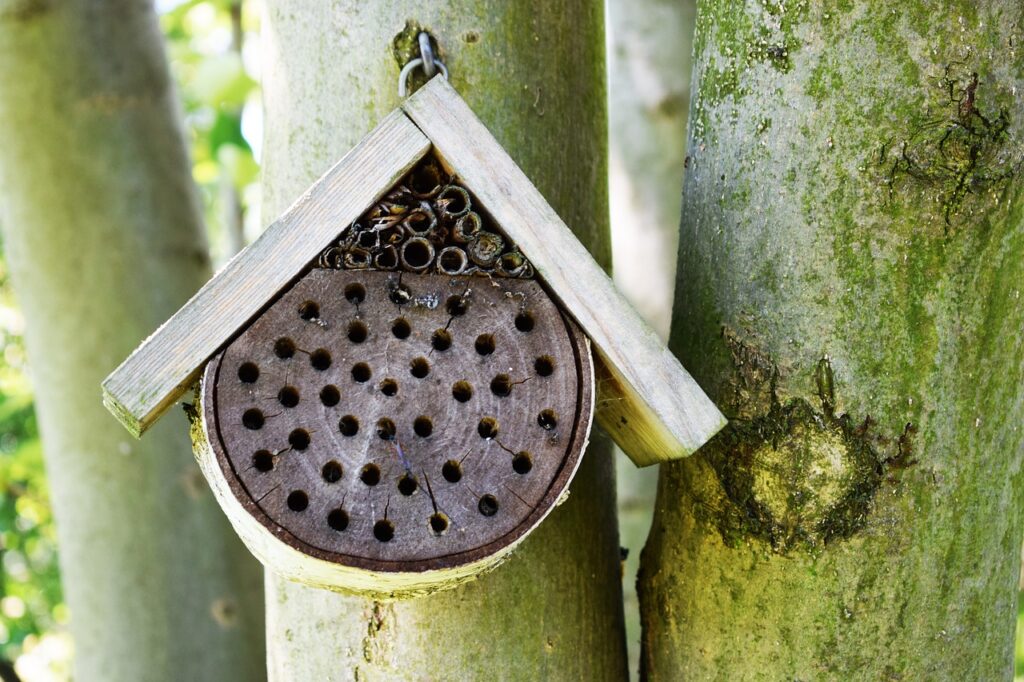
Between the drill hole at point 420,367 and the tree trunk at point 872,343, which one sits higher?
the drill hole at point 420,367

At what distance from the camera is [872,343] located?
142cm

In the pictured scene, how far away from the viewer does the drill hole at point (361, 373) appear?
1324 millimetres

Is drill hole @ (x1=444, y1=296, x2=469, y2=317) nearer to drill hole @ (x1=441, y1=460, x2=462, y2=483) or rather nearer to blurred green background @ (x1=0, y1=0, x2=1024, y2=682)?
drill hole @ (x1=441, y1=460, x2=462, y2=483)

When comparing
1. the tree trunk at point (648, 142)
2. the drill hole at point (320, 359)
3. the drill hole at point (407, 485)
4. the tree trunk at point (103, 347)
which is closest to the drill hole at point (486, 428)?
the drill hole at point (407, 485)

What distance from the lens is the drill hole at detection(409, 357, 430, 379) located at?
1.34 m

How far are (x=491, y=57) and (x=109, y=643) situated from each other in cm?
198

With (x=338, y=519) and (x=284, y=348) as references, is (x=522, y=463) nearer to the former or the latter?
(x=338, y=519)

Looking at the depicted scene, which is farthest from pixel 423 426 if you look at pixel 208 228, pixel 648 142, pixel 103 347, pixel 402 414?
pixel 208 228

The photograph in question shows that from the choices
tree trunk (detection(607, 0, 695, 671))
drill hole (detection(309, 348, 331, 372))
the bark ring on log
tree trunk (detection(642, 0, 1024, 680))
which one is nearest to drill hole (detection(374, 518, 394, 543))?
the bark ring on log

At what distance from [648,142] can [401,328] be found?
2324mm

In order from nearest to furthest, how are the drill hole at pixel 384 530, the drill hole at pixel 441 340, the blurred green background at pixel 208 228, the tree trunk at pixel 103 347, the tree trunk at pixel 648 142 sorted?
the drill hole at pixel 384 530
the drill hole at pixel 441 340
the tree trunk at pixel 103 347
the tree trunk at pixel 648 142
the blurred green background at pixel 208 228

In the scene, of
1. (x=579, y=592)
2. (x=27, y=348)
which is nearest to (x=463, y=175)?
(x=579, y=592)

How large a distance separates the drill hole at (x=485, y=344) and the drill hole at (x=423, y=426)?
12cm

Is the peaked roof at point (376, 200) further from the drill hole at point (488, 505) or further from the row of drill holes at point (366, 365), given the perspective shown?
the drill hole at point (488, 505)
